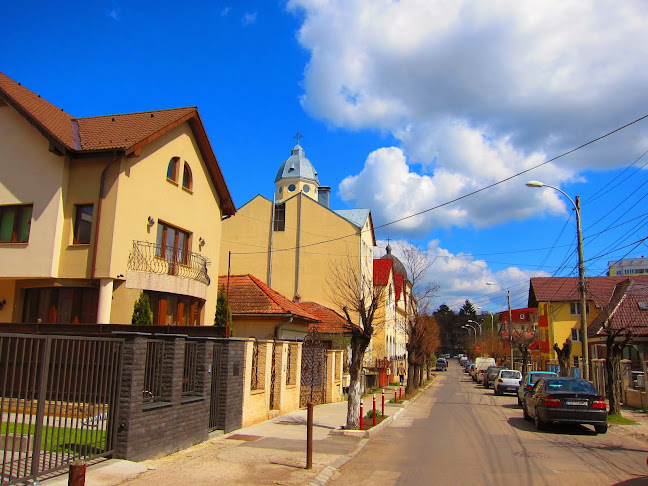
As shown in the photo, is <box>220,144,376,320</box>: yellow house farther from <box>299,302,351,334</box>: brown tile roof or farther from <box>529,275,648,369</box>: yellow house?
<box>529,275,648,369</box>: yellow house

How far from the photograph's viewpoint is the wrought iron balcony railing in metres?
17.7

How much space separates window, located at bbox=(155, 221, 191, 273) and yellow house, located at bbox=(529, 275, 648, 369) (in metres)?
38.4

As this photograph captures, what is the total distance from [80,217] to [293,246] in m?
21.3

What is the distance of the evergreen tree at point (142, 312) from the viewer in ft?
54.6

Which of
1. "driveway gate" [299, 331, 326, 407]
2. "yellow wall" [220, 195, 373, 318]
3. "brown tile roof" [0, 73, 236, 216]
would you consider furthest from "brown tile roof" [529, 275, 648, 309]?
"brown tile roof" [0, 73, 236, 216]

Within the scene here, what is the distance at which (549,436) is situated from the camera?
568 inches

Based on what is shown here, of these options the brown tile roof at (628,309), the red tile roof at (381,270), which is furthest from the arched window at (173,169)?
the red tile roof at (381,270)

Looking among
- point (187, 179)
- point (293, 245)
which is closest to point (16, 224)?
point (187, 179)

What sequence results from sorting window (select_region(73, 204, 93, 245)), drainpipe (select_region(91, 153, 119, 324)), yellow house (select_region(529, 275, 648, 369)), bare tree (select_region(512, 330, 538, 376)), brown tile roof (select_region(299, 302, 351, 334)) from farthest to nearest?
yellow house (select_region(529, 275, 648, 369)) < bare tree (select_region(512, 330, 538, 376)) < brown tile roof (select_region(299, 302, 351, 334)) < window (select_region(73, 204, 93, 245)) < drainpipe (select_region(91, 153, 119, 324))

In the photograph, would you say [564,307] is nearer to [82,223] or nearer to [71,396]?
[82,223]

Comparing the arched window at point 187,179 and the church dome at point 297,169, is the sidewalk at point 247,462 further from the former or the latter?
the church dome at point 297,169

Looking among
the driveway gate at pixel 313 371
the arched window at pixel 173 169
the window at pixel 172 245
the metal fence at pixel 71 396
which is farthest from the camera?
the arched window at pixel 173 169

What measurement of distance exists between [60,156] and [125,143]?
2.11 meters

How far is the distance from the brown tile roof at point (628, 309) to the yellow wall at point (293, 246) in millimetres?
16981
